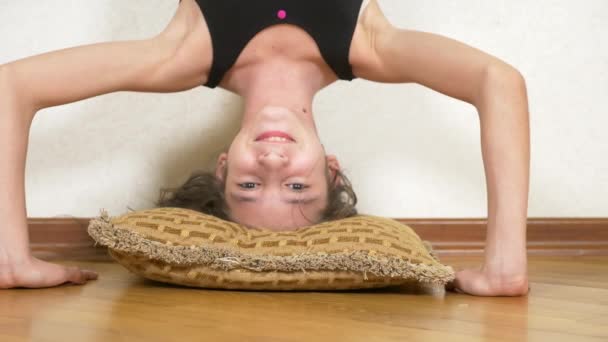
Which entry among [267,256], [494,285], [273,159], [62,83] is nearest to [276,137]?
[273,159]

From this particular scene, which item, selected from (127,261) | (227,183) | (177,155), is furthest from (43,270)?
(177,155)

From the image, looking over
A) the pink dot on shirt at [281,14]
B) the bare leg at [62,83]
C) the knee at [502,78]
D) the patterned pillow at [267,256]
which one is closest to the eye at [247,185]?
the patterned pillow at [267,256]

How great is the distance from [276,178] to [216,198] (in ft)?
0.66

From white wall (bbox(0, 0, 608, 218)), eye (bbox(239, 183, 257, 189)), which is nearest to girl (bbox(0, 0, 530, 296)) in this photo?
eye (bbox(239, 183, 257, 189))

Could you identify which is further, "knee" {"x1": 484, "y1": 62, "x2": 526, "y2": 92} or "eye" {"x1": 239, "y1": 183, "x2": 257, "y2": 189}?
"eye" {"x1": 239, "y1": 183, "x2": 257, "y2": 189}

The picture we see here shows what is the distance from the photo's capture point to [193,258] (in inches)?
56.9

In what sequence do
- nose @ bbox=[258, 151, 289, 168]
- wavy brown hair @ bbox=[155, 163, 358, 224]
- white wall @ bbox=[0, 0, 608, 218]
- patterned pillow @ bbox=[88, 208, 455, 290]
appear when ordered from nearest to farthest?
patterned pillow @ bbox=[88, 208, 455, 290] < nose @ bbox=[258, 151, 289, 168] < wavy brown hair @ bbox=[155, 163, 358, 224] < white wall @ bbox=[0, 0, 608, 218]

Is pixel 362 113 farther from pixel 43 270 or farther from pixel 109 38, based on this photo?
pixel 43 270

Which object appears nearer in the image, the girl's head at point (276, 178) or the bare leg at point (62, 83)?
the bare leg at point (62, 83)

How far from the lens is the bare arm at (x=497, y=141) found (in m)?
1.44

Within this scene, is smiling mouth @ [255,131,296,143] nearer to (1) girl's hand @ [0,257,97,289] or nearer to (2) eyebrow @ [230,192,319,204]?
(2) eyebrow @ [230,192,319,204]

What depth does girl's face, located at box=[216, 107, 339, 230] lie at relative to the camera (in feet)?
5.46

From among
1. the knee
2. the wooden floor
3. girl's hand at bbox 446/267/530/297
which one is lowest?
the wooden floor

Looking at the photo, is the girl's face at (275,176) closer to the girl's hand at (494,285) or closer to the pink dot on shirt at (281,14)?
the pink dot on shirt at (281,14)
